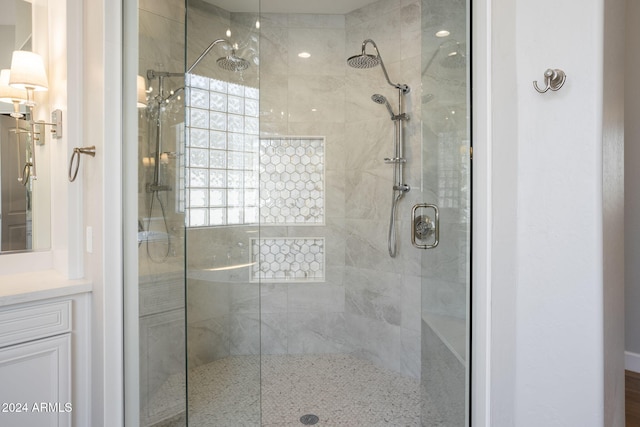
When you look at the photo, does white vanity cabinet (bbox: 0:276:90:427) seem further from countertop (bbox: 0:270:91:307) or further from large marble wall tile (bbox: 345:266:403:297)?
large marble wall tile (bbox: 345:266:403:297)

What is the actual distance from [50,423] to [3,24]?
79.5 inches

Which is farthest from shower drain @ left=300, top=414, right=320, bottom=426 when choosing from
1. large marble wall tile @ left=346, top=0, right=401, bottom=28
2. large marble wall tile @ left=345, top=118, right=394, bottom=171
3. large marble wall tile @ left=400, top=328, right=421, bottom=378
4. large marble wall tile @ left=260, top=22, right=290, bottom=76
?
large marble wall tile @ left=346, top=0, right=401, bottom=28

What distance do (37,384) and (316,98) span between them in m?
2.57

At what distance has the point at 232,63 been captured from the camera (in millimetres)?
1633

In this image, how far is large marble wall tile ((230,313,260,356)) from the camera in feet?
5.85

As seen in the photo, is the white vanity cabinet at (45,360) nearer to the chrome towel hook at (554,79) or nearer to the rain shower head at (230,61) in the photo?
the rain shower head at (230,61)

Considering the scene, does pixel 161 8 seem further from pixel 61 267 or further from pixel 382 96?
pixel 382 96

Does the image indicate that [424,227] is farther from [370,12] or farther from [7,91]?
[7,91]

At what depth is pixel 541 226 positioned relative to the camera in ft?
3.08

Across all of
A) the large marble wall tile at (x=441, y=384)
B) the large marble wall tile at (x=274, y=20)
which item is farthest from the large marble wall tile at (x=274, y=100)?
the large marble wall tile at (x=441, y=384)

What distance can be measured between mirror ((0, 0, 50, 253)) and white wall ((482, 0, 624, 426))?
7.37 ft

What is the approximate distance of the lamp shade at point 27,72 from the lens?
1.81 meters

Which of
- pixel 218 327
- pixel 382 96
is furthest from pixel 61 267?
pixel 382 96

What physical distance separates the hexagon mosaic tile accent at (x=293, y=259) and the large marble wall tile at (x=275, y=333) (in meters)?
0.33
